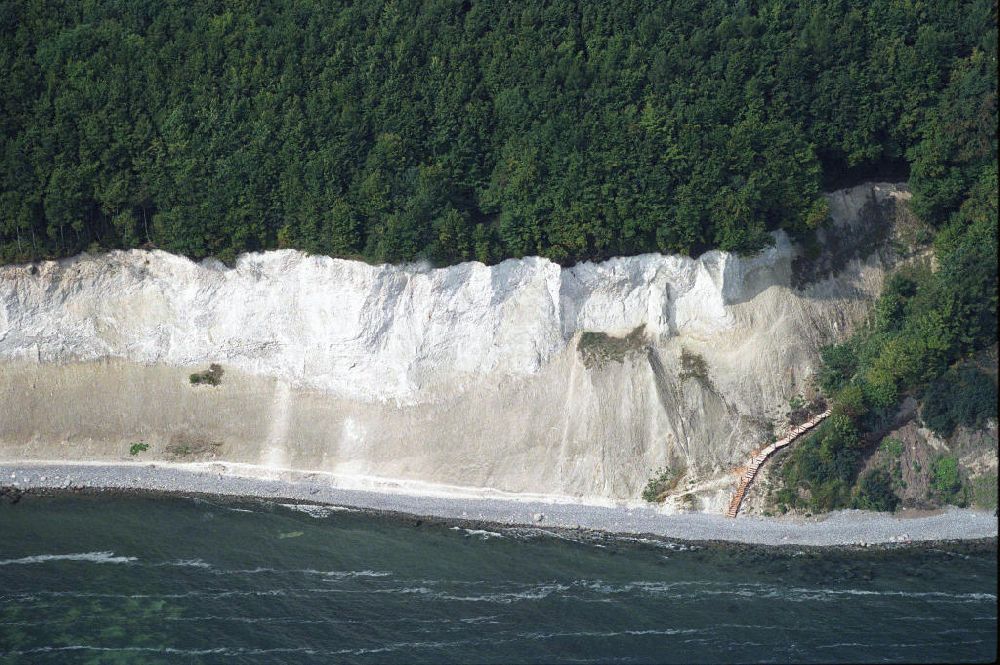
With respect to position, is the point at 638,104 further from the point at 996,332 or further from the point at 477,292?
the point at 996,332

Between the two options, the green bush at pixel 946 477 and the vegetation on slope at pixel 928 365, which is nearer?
the green bush at pixel 946 477

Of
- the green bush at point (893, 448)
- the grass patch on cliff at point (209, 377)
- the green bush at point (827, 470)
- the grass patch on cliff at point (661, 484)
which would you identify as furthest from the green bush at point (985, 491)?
the grass patch on cliff at point (209, 377)

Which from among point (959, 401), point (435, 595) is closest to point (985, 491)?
point (959, 401)

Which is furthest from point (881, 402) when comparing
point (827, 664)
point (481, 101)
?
point (481, 101)

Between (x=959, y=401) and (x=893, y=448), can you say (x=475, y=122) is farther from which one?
(x=959, y=401)

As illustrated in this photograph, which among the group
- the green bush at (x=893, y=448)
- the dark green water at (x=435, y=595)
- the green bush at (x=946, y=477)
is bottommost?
the dark green water at (x=435, y=595)

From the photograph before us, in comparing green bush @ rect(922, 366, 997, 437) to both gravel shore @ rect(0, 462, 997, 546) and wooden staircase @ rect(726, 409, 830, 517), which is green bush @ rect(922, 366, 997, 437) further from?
wooden staircase @ rect(726, 409, 830, 517)

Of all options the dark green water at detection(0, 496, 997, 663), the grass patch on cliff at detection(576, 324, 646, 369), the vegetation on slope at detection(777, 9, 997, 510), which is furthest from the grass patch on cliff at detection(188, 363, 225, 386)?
the vegetation on slope at detection(777, 9, 997, 510)

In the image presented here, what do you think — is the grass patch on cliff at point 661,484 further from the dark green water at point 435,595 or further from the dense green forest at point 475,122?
the dense green forest at point 475,122
